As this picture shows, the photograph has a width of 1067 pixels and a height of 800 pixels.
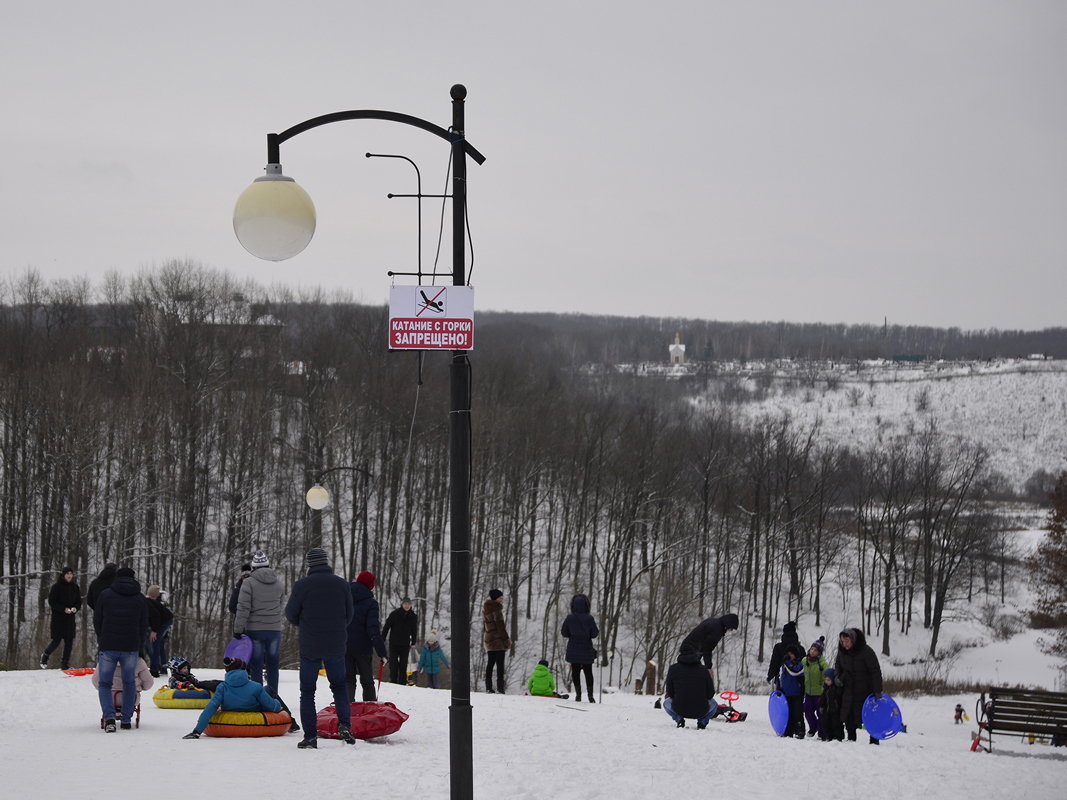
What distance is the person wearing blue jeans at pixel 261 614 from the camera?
44.3 feet

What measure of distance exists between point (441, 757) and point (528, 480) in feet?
157

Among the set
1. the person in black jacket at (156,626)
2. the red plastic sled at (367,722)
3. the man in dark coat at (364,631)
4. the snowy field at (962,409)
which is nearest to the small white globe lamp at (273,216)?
the red plastic sled at (367,722)

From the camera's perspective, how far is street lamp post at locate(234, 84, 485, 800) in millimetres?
7320

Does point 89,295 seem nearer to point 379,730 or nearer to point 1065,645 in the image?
point 1065,645

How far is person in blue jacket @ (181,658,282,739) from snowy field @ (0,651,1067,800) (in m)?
0.24

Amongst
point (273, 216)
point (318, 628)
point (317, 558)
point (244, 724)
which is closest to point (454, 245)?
point (273, 216)

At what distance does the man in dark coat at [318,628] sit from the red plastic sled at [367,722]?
13.2 inches

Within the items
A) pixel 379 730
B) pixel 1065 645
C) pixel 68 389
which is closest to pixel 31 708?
pixel 379 730

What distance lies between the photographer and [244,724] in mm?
12031

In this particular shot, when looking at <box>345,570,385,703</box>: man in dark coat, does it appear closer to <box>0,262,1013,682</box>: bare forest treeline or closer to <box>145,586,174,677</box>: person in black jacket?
<box>145,586,174,677</box>: person in black jacket

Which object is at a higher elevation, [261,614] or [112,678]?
[261,614]

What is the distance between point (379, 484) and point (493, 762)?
4793 cm

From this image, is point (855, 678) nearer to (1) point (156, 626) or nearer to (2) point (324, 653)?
(2) point (324, 653)

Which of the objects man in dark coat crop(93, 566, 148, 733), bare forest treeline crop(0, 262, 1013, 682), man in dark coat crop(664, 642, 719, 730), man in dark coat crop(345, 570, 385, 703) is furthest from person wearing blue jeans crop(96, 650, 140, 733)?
bare forest treeline crop(0, 262, 1013, 682)
